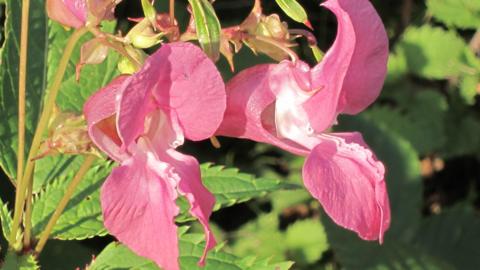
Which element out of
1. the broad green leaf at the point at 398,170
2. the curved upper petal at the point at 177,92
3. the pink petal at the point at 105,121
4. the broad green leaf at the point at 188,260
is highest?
the curved upper petal at the point at 177,92

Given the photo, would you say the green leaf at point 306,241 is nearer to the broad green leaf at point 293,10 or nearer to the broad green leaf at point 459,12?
the broad green leaf at point 459,12

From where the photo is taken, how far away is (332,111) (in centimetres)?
112

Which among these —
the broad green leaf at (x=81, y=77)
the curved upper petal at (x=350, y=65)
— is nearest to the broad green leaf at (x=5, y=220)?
the broad green leaf at (x=81, y=77)

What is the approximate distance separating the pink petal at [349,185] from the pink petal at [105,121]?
21 centimetres

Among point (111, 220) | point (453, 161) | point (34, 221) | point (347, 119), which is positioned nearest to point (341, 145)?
point (111, 220)

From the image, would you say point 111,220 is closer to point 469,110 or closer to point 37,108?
point 37,108

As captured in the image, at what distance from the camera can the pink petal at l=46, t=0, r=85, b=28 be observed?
125 cm

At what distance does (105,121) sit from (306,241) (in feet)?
4.17

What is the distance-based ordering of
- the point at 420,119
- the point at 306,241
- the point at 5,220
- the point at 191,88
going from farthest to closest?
1. the point at 420,119
2. the point at 306,241
3. the point at 5,220
4. the point at 191,88

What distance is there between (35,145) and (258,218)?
1.20m

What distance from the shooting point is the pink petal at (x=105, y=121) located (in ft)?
3.51

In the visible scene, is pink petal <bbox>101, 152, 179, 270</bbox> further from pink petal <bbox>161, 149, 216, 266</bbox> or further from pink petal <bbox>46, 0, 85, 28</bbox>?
pink petal <bbox>46, 0, 85, 28</bbox>

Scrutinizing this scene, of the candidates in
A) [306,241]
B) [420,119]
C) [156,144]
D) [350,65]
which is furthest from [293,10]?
[420,119]

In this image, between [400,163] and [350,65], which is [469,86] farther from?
[350,65]
